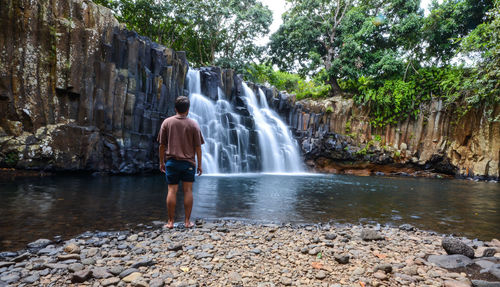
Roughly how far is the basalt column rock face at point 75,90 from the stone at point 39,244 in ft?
32.6

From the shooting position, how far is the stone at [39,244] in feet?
10.7

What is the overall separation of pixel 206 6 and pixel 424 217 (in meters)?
26.4

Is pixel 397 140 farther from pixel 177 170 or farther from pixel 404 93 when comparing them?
pixel 177 170

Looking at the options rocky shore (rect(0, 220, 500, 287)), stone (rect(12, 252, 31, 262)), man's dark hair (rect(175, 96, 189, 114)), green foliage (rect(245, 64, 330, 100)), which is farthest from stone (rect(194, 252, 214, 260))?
green foliage (rect(245, 64, 330, 100))

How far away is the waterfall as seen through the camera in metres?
16.9

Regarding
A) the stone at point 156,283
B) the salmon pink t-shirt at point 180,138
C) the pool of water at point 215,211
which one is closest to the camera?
the stone at point 156,283

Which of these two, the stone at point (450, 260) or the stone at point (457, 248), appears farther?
the stone at point (457, 248)

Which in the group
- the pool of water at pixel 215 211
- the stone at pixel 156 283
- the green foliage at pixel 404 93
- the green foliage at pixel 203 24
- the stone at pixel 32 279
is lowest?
the pool of water at pixel 215 211

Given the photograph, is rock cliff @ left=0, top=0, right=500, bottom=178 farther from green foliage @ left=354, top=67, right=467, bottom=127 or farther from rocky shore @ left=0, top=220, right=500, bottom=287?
rocky shore @ left=0, top=220, right=500, bottom=287

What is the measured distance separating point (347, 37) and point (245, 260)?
2592 centimetres

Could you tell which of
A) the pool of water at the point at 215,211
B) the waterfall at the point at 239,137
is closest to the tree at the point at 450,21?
the waterfall at the point at 239,137

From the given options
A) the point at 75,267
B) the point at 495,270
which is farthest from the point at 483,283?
the point at 75,267

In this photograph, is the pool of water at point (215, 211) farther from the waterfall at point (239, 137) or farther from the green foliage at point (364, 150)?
the green foliage at point (364, 150)

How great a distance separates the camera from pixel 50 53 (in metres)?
11.5
